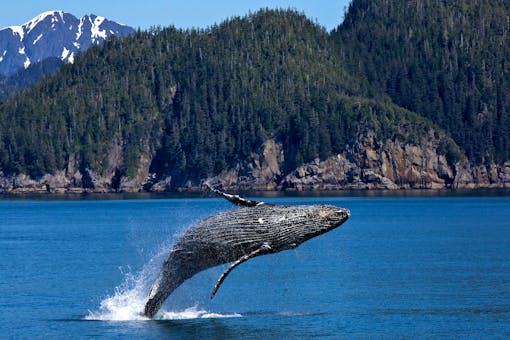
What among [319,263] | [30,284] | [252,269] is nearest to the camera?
[30,284]

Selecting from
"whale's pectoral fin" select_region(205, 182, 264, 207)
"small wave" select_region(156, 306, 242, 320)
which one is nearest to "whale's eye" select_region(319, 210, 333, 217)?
"whale's pectoral fin" select_region(205, 182, 264, 207)

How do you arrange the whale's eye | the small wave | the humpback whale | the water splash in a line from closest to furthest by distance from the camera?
1. the whale's eye
2. the humpback whale
3. the water splash
4. the small wave

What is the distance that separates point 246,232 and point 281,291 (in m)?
24.6

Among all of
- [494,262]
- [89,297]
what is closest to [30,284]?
[89,297]

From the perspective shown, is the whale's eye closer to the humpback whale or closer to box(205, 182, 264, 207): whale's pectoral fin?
the humpback whale

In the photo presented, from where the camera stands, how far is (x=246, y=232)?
28.2 m

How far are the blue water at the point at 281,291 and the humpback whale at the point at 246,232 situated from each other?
2.20 metres

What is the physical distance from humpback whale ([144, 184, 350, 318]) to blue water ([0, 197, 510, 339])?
220 centimetres

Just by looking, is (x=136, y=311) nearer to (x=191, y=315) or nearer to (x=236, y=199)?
(x=191, y=315)

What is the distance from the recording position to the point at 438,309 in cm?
4603

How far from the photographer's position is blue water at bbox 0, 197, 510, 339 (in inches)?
1549

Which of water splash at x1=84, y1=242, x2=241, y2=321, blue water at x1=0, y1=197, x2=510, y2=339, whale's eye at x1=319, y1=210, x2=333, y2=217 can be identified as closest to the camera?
whale's eye at x1=319, y1=210, x2=333, y2=217

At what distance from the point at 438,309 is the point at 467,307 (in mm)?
1619

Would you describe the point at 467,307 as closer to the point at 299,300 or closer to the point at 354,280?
the point at 299,300
